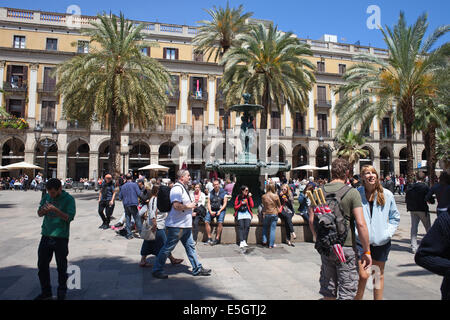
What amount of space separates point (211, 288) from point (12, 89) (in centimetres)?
3286

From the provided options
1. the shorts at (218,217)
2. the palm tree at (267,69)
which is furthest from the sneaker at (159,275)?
the palm tree at (267,69)

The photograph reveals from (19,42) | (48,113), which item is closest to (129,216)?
(48,113)

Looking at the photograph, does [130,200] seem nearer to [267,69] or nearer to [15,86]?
[267,69]

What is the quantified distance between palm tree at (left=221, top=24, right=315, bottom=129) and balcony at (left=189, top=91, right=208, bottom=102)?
44.7 feet

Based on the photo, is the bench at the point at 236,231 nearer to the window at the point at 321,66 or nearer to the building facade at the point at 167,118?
the building facade at the point at 167,118

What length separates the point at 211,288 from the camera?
13.7 ft

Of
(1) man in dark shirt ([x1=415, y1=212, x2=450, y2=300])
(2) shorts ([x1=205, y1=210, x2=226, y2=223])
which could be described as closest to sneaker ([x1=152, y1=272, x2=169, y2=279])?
(2) shorts ([x1=205, y1=210, x2=226, y2=223])

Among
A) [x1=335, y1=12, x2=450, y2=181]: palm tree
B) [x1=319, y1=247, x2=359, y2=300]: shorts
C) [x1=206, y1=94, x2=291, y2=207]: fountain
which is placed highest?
[x1=335, y1=12, x2=450, y2=181]: palm tree

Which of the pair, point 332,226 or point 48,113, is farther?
point 48,113

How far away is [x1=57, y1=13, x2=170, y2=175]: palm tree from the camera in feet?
55.4

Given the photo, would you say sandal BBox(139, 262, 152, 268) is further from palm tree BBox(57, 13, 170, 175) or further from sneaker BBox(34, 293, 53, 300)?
palm tree BBox(57, 13, 170, 175)

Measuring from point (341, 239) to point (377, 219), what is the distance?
0.56m

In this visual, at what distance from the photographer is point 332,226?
278cm
